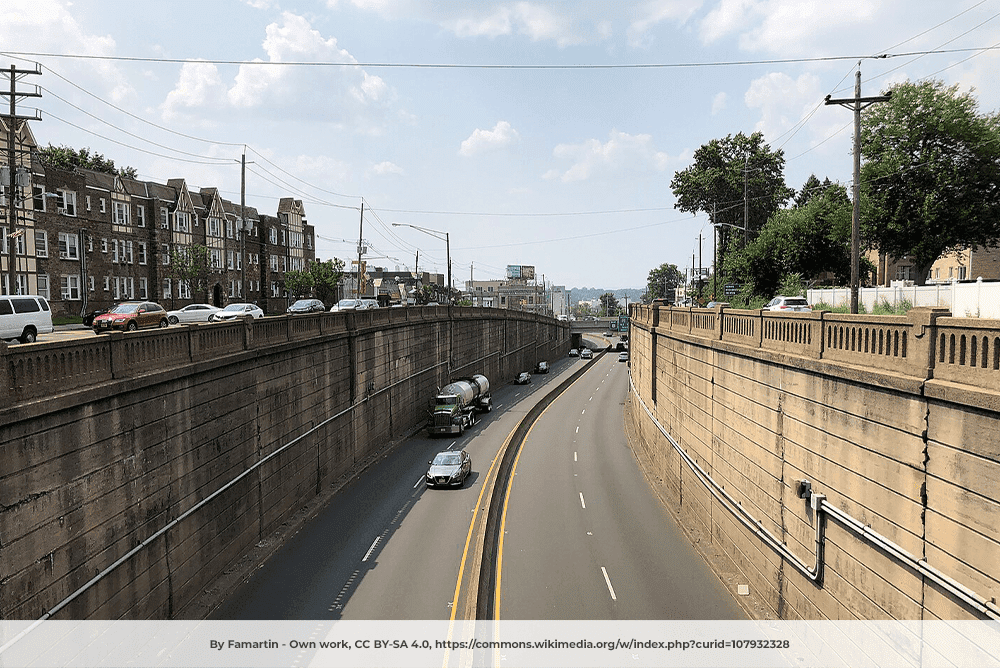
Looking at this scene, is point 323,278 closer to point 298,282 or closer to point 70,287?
point 298,282

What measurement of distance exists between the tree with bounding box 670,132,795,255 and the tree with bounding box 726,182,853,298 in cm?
1891

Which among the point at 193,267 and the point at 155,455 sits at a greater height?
the point at 193,267

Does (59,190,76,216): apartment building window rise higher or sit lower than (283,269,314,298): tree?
higher

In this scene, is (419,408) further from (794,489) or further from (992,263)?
(992,263)

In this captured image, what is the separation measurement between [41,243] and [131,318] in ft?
81.9

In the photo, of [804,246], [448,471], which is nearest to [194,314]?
[448,471]

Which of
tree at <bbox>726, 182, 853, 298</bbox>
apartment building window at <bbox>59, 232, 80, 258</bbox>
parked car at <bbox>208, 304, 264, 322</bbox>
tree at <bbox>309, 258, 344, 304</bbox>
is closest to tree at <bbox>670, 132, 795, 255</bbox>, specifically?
tree at <bbox>726, 182, 853, 298</bbox>

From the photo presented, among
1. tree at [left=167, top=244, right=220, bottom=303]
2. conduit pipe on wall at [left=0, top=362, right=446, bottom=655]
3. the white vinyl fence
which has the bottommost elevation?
conduit pipe on wall at [left=0, top=362, right=446, bottom=655]

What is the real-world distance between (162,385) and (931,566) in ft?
55.9

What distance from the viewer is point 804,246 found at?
158 feet

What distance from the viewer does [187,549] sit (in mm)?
17500

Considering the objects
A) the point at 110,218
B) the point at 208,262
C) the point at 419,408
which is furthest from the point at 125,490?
the point at 208,262

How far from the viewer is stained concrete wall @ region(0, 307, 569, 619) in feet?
38.8

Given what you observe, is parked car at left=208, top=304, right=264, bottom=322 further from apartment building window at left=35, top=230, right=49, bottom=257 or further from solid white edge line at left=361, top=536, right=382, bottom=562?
apartment building window at left=35, top=230, right=49, bottom=257
